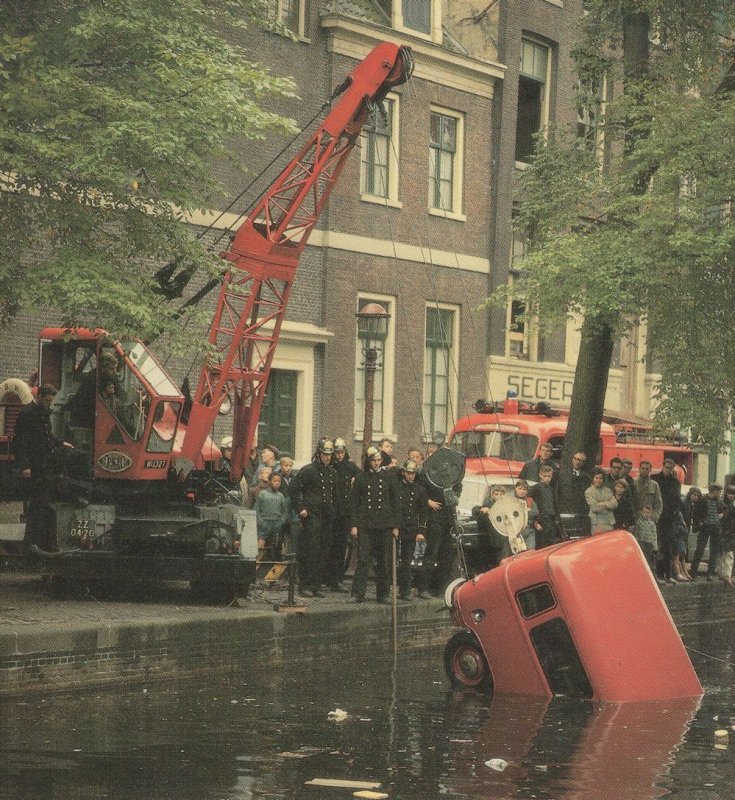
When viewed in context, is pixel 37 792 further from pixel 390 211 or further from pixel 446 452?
pixel 390 211

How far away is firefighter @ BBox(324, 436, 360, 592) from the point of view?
2055 centimetres

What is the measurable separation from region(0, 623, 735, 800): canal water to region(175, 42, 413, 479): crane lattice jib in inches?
227

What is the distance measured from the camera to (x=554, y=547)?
14562 millimetres

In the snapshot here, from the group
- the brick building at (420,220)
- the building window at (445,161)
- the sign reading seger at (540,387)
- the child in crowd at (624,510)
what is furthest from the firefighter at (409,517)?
the sign reading seger at (540,387)

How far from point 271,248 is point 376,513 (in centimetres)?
366

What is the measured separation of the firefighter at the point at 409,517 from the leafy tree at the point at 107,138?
13.5 ft

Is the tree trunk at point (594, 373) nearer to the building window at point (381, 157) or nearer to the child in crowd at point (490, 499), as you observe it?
the child in crowd at point (490, 499)

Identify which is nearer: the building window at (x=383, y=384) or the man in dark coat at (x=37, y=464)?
the man in dark coat at (x=37, y=464)

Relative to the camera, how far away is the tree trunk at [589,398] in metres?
26.2

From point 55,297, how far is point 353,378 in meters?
16.8

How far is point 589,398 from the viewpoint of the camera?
2628 centimetres

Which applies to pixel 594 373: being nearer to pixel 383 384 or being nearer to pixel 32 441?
pixel 383 384

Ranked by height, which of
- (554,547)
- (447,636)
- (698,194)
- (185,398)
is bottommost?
(447,636)

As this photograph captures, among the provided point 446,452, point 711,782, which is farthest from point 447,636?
point 711,782
